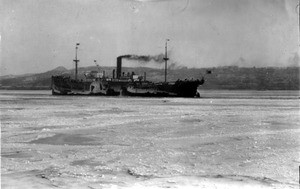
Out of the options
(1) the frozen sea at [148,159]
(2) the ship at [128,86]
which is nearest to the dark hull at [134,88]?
(2) the ship at [128,86]

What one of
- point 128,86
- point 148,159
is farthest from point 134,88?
point 148,159

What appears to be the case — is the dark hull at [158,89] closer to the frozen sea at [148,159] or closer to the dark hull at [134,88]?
the dark hull at [134,88]

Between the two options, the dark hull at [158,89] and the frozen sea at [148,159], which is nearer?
the frozen sea at [148,159]

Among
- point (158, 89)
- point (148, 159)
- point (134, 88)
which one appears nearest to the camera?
point (148, 159)

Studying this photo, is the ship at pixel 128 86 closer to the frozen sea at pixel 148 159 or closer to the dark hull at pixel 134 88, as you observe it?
the dark hull at pixel 134 88

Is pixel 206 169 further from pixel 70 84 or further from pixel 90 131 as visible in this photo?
pixel 70 84

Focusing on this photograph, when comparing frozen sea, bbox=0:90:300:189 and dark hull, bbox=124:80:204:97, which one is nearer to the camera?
frozen sea, bbox=0:90:300:189

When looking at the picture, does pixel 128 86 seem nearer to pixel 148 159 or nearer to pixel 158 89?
pixel 158 89

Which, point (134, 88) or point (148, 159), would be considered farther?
point (134, 88)

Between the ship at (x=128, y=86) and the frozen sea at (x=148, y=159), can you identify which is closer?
the frozen sea at (x=148, y=159)

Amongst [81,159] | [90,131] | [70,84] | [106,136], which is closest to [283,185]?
[81,159]

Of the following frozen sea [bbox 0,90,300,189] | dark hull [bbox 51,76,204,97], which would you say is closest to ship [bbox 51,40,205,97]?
dark hull [bbox 51,76,204,97]

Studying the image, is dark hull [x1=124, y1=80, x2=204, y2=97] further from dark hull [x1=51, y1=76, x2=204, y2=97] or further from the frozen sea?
the frozen sea
